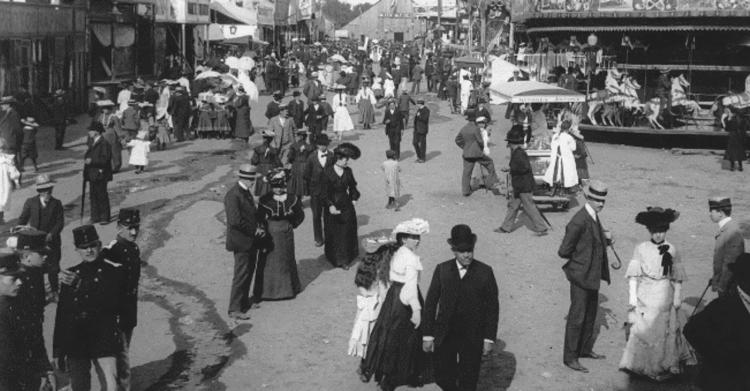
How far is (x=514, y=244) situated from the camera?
1359 cm

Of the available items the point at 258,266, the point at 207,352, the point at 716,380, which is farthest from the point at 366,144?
the point at 716,380

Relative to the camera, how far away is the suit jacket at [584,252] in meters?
8.31

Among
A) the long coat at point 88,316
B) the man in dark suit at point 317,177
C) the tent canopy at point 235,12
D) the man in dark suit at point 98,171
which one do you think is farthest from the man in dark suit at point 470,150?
the tent canopy at point 235,12

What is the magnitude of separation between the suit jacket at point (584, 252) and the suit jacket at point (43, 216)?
18.7 feet

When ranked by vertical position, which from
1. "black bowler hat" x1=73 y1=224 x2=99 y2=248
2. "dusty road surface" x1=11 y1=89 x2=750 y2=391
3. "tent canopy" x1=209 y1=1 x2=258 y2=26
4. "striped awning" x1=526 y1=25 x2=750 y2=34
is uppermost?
"tent canopy" x1=209 y1=1 x2=258 y2=26

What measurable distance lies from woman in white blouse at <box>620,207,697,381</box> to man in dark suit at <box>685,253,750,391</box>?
298cm

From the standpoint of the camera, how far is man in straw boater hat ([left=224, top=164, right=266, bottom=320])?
996 cm

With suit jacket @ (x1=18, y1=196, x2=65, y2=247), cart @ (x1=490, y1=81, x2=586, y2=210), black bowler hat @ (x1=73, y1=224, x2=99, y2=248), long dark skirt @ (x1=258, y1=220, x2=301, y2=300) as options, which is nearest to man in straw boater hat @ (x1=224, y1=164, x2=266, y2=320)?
long dark skirt @ (x1=258, y1=220, x2=301, y2=300)

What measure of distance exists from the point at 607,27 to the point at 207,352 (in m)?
21.4

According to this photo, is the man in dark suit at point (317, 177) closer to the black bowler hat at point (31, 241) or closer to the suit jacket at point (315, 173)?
the suit jacket at point (315, 173)

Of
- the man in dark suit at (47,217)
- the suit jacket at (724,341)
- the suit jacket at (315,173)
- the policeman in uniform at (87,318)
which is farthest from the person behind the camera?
the suit jacket at (315,173)

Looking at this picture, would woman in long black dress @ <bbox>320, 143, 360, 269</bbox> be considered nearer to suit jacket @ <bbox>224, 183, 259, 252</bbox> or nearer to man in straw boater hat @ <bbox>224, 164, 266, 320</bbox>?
man in straw boater hat @ <bbox>224, 164, 266, 320</bbox>

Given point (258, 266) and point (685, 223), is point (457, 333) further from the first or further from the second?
point (685, 223)

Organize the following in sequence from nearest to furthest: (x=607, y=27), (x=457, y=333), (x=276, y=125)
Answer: (x=457, y=333), (x=276, y=125), (x=607, y=27)
